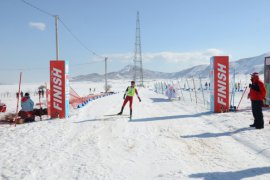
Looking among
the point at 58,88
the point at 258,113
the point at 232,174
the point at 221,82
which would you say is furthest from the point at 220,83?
the point at 232,174

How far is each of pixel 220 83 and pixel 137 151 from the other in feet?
28.2

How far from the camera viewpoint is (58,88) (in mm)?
13047

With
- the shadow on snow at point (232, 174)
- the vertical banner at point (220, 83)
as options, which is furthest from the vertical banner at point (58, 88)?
the shadow on snow at point (232, 174)

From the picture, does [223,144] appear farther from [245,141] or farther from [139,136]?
[139,136]

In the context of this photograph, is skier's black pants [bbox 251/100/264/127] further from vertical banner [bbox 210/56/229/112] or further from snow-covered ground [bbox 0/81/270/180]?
vertical banner [bbox 210/56/229/112]

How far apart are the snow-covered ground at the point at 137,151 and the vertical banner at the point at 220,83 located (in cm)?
299

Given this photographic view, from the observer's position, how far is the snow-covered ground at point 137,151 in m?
5.41

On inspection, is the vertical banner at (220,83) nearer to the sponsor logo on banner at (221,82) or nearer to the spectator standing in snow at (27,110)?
the sponsor logo on banner at (221,82)

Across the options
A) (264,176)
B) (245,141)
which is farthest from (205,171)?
(245,141)

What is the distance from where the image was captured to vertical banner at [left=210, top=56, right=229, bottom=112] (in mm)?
14047

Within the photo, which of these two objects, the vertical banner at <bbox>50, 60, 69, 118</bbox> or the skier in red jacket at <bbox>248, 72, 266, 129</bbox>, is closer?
the skier in red jacket at <bbox>248, 72, 266, 129</bbox>

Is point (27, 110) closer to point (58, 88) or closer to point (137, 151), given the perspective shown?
point (58, 88)

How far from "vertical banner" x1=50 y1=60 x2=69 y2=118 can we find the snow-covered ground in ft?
6.59

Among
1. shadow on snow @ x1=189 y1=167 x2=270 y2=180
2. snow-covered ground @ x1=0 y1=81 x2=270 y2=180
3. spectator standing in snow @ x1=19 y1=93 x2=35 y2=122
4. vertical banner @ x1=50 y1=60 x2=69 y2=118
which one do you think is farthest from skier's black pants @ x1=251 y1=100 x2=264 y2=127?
spectator standing in snow @ x1=19 y1=93 x2=35 y2=122
